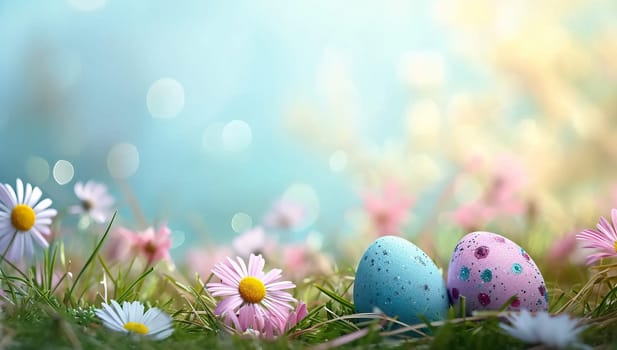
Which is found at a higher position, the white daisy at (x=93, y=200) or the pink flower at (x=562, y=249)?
the white daisy at (x=93, y=200)

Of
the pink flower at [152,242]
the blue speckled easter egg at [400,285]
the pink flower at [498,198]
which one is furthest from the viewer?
the pink flower at [498,198]

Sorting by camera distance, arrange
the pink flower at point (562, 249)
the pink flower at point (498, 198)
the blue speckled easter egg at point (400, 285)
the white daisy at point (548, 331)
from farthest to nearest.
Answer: the pink flower at point (498, 198)
the pink flower at point (562, 249)
the blue speckled easter egg at point (400, 285)
the white daisy at point (548, 331)

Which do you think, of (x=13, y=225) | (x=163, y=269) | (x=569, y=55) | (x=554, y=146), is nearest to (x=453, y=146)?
(x=554, y=146)

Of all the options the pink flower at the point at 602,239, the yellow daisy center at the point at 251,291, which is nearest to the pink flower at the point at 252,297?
the yellow daisy center at the point at 251,291

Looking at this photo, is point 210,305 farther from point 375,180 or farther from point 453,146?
point 453,146

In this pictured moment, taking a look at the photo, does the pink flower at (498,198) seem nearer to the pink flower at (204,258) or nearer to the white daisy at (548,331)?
the pink flower at (204,258)

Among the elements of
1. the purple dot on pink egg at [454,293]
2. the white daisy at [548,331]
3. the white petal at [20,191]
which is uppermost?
the white petal at [20,191]

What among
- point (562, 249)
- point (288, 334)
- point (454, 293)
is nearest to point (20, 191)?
point (288, 334)
